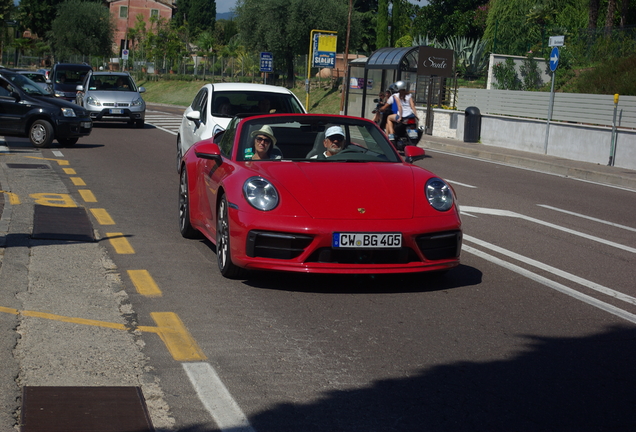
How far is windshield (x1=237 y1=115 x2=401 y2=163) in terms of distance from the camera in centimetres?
725

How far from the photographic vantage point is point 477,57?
44219 mm

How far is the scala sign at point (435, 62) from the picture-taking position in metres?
31.4

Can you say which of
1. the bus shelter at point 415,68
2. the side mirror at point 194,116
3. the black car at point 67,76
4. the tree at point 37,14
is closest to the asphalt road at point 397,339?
the side mirror at point 194,116

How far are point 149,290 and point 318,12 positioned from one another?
5959cm

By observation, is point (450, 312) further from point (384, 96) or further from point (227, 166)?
point (384, 96)

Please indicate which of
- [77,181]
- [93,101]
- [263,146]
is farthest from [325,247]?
[93,101]

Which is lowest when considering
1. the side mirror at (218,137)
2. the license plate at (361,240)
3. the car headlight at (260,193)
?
the license plate at (361,240)

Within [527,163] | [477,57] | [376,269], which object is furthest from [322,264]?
[477,57]

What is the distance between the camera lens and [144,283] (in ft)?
21.0

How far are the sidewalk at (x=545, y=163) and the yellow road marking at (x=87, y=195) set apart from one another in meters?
10.5

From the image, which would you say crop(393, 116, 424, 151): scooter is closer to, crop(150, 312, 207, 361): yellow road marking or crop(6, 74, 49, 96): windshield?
crop(6, 74, 49, 96): windshield

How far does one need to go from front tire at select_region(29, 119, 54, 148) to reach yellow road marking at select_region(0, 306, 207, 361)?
13.8m

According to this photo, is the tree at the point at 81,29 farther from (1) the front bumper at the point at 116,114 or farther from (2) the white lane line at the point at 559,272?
(2) the white lane line at the point at 559,272

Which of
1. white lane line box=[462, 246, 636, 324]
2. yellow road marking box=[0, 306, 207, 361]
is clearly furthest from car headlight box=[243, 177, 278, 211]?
white lane line box=[462, 246, 636, 324]
